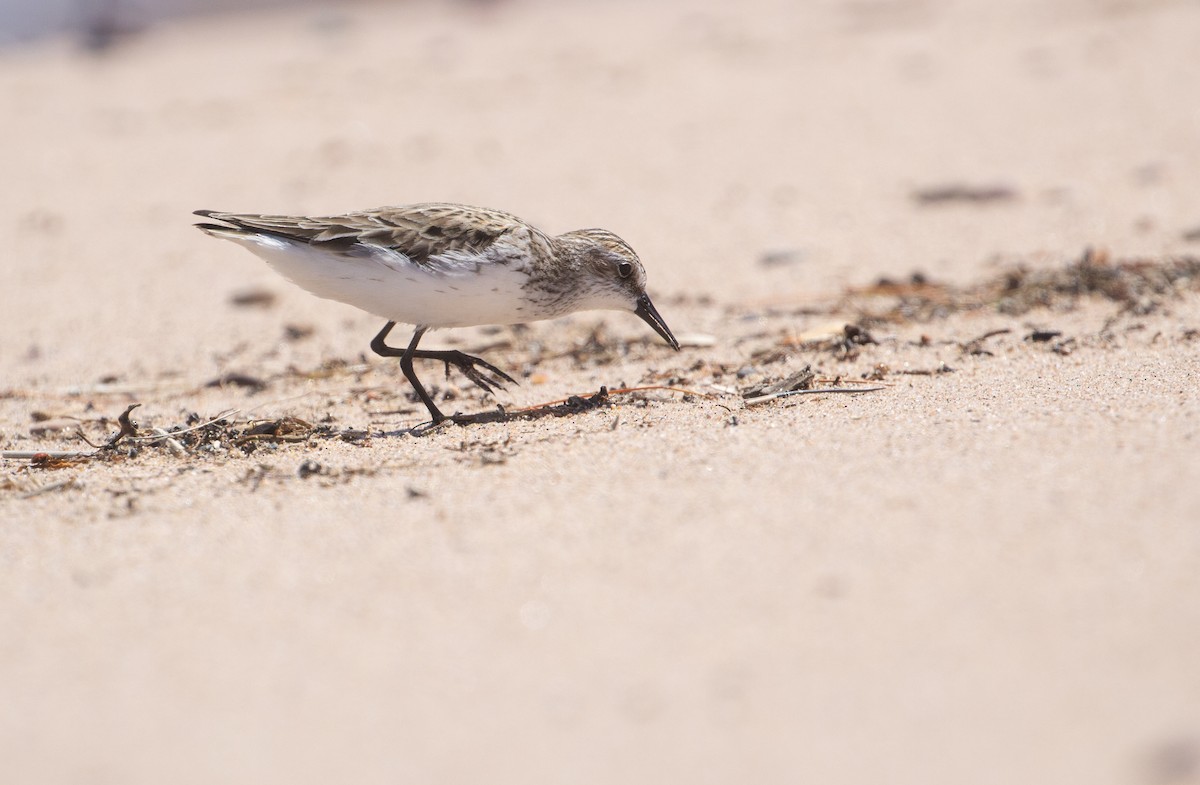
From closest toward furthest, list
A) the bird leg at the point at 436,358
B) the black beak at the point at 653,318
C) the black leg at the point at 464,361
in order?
Answer: the bird leg at the point at 436,358 < the black leg at the point at 464,361 < the black beak at the point at 653,318

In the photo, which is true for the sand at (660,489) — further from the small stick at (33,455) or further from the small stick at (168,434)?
the small stick at (168,434)

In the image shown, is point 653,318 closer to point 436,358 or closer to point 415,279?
point 436,358

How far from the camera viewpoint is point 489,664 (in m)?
3.17

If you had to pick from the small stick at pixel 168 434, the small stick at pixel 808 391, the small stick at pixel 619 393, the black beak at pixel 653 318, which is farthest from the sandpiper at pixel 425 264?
the small stick at pixel 808 391

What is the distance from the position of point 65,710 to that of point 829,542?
6.87ft

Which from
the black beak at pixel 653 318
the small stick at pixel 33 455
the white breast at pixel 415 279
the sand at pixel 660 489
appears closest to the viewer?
the sand at pixel 660 489

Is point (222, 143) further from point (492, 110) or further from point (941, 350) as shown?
point (941, 350)

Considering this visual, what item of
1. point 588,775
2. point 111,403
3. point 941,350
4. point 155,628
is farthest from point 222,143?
point 588,775

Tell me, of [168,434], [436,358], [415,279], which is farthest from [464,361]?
[168,434]

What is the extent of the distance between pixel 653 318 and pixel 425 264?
1.25 metres

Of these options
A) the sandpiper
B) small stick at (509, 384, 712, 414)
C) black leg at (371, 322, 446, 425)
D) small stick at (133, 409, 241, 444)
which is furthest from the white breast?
small stick at (133, 409, 241, 444)

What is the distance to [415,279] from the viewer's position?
532 cm

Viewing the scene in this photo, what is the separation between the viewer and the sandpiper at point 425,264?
5.34m

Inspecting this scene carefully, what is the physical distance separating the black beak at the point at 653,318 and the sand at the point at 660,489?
0.23 meters
